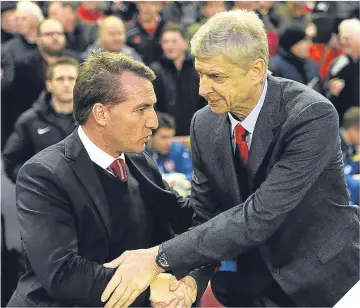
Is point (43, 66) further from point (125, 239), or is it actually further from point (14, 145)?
point (125, 239)

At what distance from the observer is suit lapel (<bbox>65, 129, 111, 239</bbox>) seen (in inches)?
122

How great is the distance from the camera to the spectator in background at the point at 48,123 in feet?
19.6

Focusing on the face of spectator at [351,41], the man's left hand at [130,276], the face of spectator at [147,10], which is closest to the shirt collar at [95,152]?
the man's left hand at [130,276]

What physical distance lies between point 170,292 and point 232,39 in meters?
1.00

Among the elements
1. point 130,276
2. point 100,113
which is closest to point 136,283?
point 130,276

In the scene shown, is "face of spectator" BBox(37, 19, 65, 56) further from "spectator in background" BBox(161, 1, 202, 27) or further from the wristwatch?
the wristwatch

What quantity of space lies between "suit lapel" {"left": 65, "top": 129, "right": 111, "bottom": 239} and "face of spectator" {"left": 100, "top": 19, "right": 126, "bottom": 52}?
15.1 feet

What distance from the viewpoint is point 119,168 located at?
127 inches

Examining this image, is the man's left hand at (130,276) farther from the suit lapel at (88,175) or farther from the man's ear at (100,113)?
the man's ear at (100,113)

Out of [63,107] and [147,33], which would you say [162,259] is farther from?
[147,33]

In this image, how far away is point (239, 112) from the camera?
3.13 meters

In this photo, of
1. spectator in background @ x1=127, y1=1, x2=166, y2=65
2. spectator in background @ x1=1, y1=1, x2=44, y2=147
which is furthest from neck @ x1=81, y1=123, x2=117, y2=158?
spectator in background @ x1=127, y1=1, x2=166, y2=65

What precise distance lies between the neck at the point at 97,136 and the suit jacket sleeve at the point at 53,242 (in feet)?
0.74

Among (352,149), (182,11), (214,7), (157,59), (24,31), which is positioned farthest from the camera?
(182,11)
